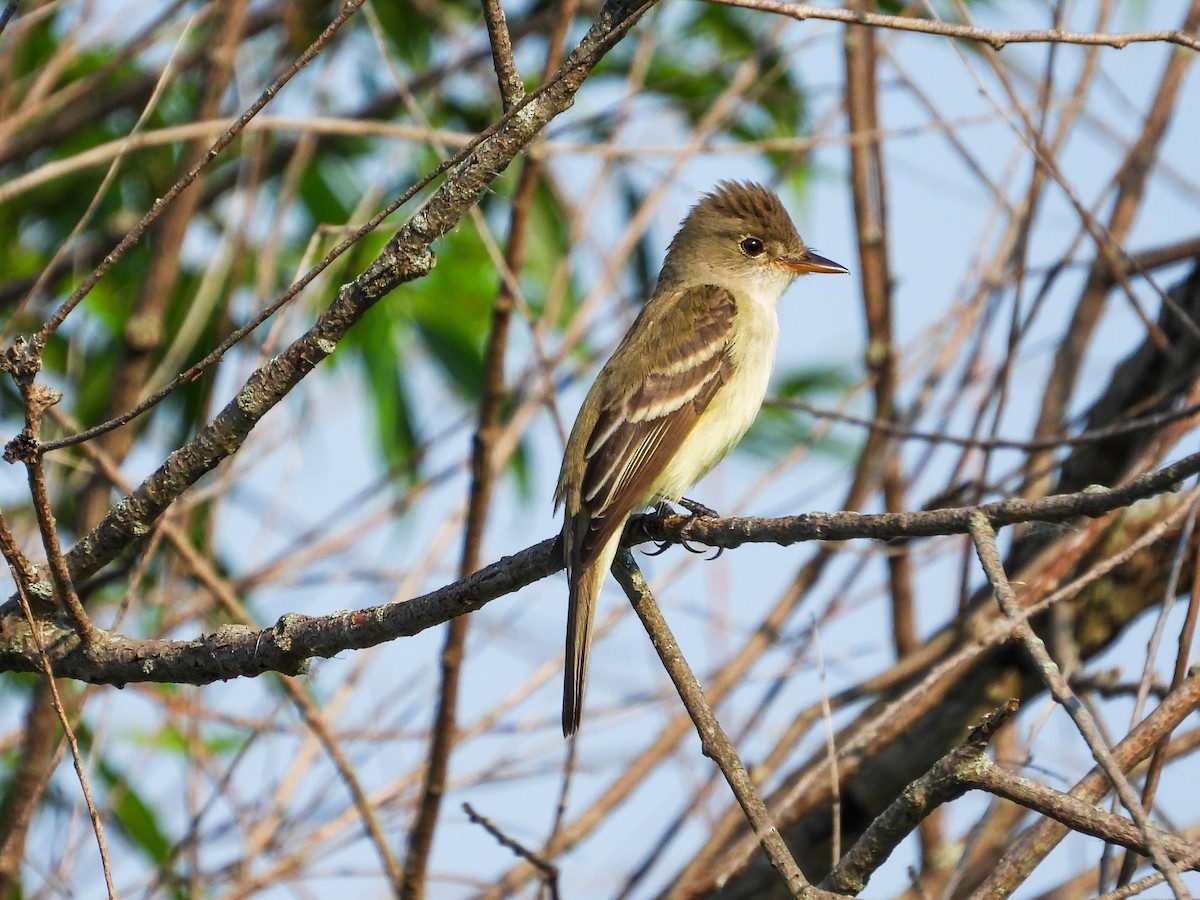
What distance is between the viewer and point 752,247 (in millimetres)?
5695

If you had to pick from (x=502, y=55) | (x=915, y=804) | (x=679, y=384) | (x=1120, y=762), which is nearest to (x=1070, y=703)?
(x=915, y=804)

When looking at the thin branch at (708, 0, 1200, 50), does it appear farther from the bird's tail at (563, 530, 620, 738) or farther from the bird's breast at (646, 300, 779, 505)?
the bird's breast at (646, 300, 779, 505)

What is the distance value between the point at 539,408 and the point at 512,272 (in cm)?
87

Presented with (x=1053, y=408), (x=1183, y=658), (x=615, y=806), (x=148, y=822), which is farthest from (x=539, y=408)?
(x=1183, y=658)

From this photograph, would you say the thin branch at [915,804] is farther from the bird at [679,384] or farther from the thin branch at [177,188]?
the thin branch at [177,188]

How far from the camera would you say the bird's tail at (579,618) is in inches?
152

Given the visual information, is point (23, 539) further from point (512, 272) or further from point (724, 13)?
point (724, 13)

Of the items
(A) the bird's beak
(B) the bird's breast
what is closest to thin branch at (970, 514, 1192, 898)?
(B) the bird's breast

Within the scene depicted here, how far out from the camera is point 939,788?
2.32 metres

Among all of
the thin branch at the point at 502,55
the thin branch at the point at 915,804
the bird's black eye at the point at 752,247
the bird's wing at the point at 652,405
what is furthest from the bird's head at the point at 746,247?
the thin branch at the point at 915,804

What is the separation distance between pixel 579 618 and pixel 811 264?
84.3 inches

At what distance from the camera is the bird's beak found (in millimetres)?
5547

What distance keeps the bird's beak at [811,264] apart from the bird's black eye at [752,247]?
4.3 inches

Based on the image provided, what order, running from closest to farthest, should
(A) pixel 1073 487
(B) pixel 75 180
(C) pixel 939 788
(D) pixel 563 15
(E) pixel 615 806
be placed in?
(C) pixel 939 788 < (D) pixel 563 15 < (E) pixel 615 806 < (A) pixel 1073 487 < (B) pixel 75 180
